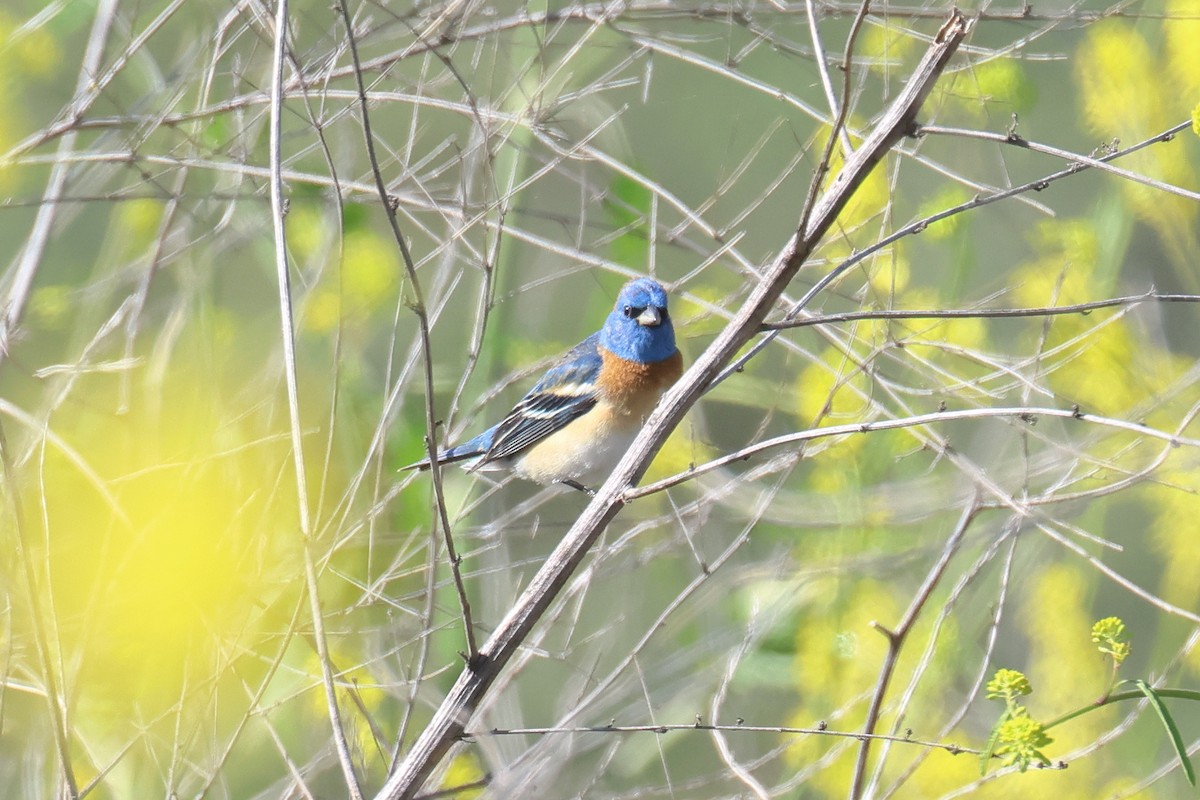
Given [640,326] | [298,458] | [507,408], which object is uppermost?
Answer: [298,458]

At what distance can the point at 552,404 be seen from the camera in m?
4.57

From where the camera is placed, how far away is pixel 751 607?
12.4 feet

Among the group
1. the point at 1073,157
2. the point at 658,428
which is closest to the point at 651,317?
the point at 658,428

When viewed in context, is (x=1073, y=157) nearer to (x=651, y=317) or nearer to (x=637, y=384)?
(x=651, y=317)

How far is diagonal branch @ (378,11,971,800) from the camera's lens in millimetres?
1912

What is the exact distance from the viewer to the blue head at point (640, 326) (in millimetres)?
4109

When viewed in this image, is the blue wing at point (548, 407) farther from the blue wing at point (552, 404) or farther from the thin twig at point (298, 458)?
the thin twig at point (298, 458)

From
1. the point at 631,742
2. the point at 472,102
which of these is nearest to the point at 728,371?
the point at 472,102

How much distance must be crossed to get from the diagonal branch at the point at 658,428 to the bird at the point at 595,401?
6.13 feet

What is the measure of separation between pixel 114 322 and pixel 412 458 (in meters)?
1.13

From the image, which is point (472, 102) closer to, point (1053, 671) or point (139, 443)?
point (139, 443)

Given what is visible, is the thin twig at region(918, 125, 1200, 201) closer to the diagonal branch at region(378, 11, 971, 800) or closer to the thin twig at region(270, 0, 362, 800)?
the diagonal branch at region(378, 11, 971, 800)

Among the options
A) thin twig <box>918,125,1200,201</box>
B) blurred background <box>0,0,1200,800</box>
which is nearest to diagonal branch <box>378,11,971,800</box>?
thin twig <box>918,125,1200,201</box>

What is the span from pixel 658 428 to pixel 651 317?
6.42 ft
